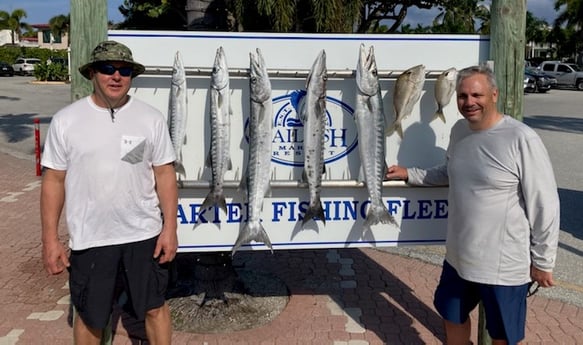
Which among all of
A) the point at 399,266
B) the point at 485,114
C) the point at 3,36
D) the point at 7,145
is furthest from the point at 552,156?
the point at 3,36

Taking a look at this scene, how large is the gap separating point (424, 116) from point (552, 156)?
34.4ft

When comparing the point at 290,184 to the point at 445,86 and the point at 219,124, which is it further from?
the point at 445,86

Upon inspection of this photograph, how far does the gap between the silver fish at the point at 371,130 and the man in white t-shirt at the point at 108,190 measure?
1287 millimetres

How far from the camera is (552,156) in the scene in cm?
1318

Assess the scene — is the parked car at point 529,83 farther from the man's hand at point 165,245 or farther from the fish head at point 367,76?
the man's hand at point 165,245

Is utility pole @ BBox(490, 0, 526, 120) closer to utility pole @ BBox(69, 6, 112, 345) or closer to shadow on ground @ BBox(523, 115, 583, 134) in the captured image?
utility pole @ BBox(69, 6, 112, 345)

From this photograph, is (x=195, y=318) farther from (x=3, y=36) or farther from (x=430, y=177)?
(x=3, y=36)

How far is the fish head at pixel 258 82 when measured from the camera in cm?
358

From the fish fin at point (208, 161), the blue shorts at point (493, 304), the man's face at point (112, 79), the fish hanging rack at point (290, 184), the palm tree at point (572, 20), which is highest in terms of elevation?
the palm tree at point (572, 20)

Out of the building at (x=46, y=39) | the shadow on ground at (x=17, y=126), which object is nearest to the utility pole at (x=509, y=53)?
the shadow on ground at (x=17, y=126)

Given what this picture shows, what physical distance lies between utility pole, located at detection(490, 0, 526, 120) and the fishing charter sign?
200mm

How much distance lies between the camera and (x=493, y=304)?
3.05m

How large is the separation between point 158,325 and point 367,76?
6.45 ft

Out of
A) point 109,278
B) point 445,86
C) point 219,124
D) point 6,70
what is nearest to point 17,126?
point 219,124
